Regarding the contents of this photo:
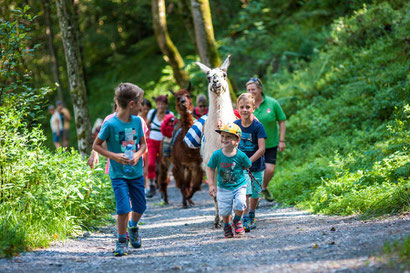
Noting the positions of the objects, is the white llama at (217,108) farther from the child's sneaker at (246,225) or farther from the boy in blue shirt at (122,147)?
the boy in blue shirt at (122,147)

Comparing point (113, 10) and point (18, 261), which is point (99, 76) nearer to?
point (113, 10)

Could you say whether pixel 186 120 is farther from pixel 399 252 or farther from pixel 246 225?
pixel 399 252

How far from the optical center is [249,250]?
5281 millimetres

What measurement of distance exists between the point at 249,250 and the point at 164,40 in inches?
585

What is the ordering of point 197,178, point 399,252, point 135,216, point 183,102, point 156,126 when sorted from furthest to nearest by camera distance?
point 156,126, point 197,178, point 183,102, point 135,216, point 399,252

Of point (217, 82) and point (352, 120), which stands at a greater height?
point (217, 82)

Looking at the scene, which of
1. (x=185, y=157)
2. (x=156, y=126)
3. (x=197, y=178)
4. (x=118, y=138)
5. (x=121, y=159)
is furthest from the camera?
(x=156, y=126)

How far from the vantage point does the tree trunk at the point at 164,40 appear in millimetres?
18750

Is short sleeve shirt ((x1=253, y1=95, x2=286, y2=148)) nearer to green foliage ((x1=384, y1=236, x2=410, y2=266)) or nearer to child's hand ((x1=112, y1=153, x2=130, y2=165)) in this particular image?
child's hand ((x1=112, y1=153, x2=130, y2=165))

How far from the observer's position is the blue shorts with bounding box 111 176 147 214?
5.48m

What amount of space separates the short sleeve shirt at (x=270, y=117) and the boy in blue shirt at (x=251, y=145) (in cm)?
118

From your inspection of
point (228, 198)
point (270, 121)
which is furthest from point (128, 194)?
point (270, 121)

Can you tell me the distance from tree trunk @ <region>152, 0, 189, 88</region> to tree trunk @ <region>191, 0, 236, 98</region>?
350 centimetres

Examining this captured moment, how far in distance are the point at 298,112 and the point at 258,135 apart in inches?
269
